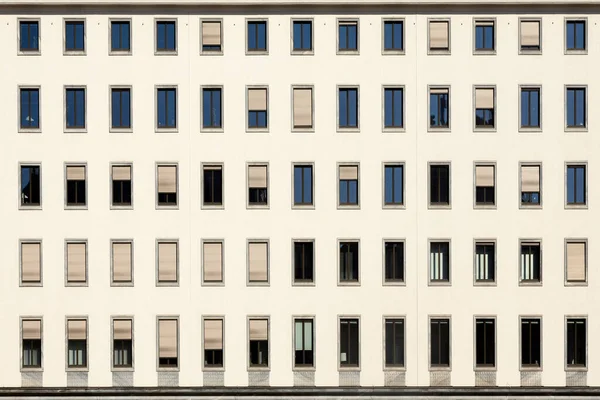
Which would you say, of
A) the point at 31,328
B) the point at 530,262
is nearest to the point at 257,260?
the point at 31,328

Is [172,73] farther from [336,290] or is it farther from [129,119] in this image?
[336,290]

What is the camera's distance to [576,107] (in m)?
30.7

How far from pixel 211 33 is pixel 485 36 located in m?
10.8

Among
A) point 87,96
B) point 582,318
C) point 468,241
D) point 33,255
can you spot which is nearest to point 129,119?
point 87,96

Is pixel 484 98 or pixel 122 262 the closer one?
pixel 122 262

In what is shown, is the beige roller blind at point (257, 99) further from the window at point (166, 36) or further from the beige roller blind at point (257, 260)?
the beige roller blind at point (257, 260)

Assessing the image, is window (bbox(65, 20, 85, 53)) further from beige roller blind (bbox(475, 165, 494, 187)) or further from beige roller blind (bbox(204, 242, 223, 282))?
beige roller blind (bbox(475, 165, 494, 187))

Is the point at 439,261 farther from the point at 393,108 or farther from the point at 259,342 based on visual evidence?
the point at 259,342

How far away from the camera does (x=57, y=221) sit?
30.4 m

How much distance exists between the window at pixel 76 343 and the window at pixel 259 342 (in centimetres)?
652

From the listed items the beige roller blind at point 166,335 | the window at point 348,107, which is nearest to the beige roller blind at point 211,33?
the window at point 348,107

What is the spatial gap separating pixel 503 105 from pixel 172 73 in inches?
515

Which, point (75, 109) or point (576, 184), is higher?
point (75, 109)

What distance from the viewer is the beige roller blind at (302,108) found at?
3052 cm
